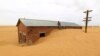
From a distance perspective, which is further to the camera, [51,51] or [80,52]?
[51,51]

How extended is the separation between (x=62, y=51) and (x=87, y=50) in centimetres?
234

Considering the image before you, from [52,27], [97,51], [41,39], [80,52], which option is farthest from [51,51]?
[52,27]

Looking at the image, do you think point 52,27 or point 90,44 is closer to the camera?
point 90,44

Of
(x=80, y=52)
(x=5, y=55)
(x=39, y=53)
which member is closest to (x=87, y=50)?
(x=80, y=52)

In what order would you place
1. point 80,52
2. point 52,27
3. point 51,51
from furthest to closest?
point 52,27, point 51,51, point 80,52

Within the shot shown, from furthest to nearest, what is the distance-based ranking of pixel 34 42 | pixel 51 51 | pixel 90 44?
pixel 34 42
pixel 90 44
pixel 51 51

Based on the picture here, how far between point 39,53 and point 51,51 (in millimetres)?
1174

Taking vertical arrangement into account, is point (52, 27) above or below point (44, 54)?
above

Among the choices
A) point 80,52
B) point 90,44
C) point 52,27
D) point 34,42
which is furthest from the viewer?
point 52,27

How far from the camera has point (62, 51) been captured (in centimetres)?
1307

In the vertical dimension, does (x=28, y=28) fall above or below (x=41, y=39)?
above

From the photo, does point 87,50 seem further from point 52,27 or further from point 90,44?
point 52,27

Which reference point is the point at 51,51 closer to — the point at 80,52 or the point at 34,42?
the point at 80,52

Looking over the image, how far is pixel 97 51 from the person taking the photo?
12539mm
